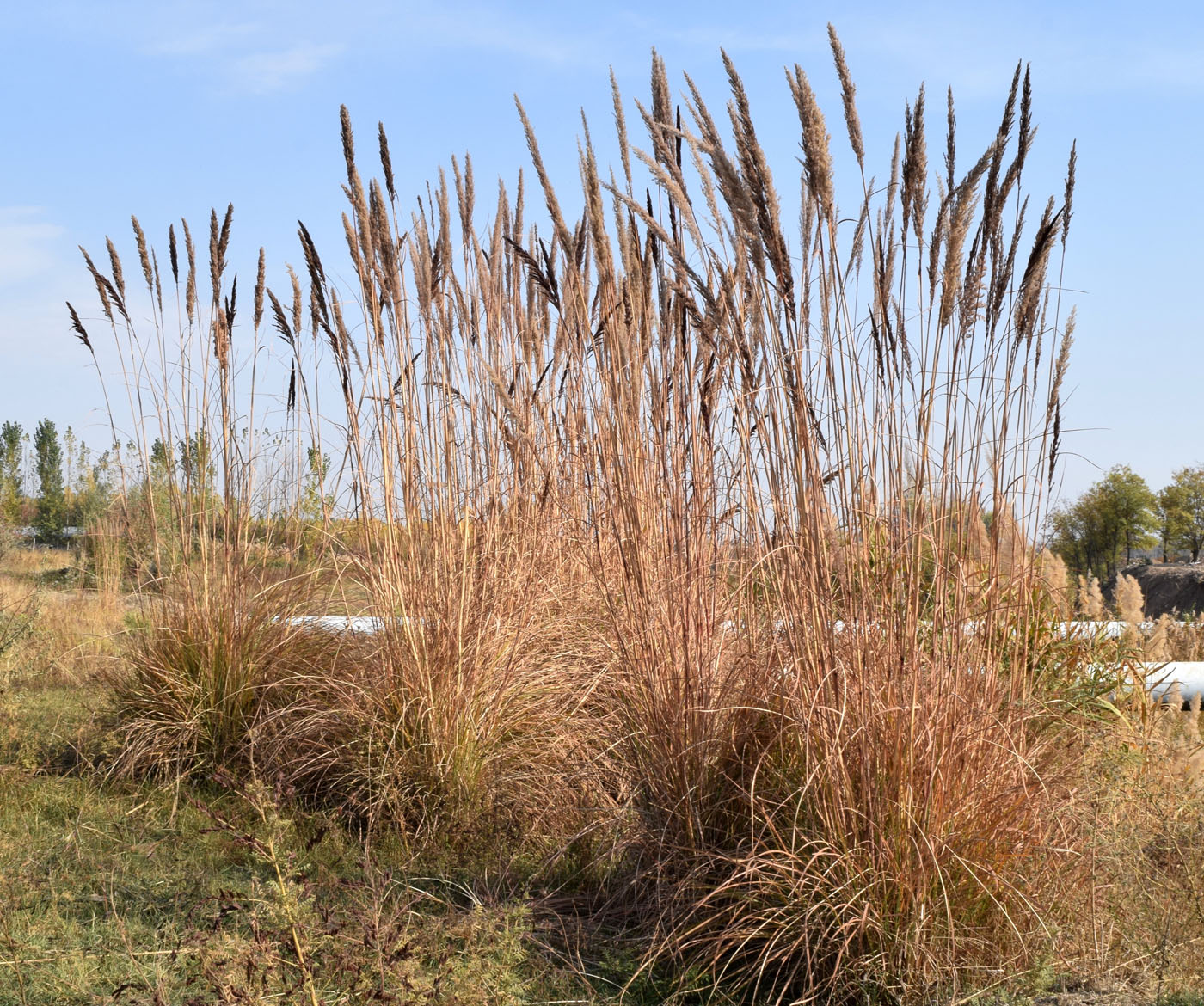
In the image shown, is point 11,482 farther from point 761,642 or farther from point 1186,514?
point 1186,514

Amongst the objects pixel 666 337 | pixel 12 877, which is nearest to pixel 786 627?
pixel 666 337

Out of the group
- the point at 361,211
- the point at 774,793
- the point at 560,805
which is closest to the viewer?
the point at 774,793

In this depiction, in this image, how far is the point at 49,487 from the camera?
25.2 meters

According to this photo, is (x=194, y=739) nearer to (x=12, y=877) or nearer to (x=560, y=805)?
(x=12, y=877)

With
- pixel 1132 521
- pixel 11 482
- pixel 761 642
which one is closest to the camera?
pixel 761 642

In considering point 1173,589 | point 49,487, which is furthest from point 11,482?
point 1173,589

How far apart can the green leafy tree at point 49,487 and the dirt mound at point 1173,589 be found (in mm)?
21562

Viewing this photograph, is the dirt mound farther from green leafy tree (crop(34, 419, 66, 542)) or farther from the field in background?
green leafy tree (crop(34, 419, 66, 542))

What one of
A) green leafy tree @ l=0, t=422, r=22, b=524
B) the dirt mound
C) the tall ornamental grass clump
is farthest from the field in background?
green leafy tree @ l=0, t=422, r=22, b=524

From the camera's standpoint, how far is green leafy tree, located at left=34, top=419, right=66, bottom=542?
907 inches

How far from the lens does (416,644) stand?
3.43m

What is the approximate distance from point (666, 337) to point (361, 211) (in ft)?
4.19

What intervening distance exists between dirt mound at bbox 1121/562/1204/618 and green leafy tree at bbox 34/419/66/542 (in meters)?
21.6

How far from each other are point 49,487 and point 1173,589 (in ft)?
82.2
